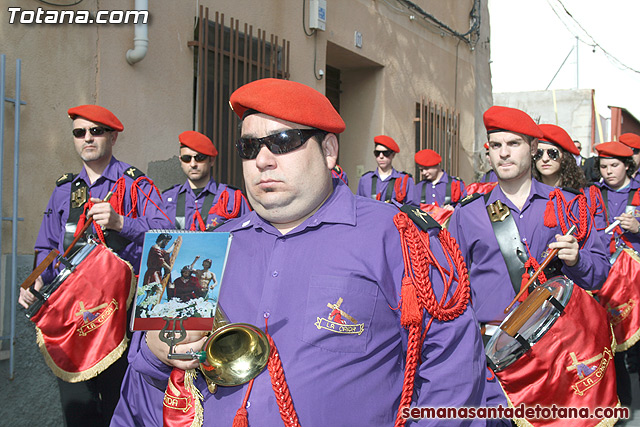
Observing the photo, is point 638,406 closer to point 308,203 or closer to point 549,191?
point 549,191

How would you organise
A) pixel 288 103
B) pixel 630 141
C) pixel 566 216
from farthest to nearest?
1. pixel 630 141
2. pixel 566 216
3. pixel 288 103

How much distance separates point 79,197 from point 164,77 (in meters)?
2.89

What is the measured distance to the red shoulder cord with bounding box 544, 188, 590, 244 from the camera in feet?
13.7

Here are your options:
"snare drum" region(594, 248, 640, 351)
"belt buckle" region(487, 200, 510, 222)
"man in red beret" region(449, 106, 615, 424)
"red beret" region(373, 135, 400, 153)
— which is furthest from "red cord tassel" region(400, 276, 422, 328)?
"red beret" region(373, 135, 400, 153)

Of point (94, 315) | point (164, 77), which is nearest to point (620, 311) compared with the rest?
point (94, 315)

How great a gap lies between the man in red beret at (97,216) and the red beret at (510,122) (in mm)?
2498

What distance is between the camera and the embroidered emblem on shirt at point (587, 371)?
12.6ft

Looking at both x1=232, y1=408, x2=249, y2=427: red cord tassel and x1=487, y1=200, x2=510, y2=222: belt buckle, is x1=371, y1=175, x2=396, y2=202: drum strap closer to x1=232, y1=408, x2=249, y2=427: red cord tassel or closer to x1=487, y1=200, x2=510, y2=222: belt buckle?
x1=487, y1=200, x2=510, y2=222: belt buckle

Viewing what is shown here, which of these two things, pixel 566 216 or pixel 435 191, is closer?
pixel 566 216

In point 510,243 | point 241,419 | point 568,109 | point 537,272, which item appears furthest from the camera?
point 568,109

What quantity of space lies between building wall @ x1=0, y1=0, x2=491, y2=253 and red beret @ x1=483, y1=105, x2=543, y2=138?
395 centimetres

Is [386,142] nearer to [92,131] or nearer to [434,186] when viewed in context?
[434,186]

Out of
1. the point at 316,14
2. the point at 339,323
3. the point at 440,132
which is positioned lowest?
the point at 339,323

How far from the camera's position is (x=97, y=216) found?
14.9 feet
